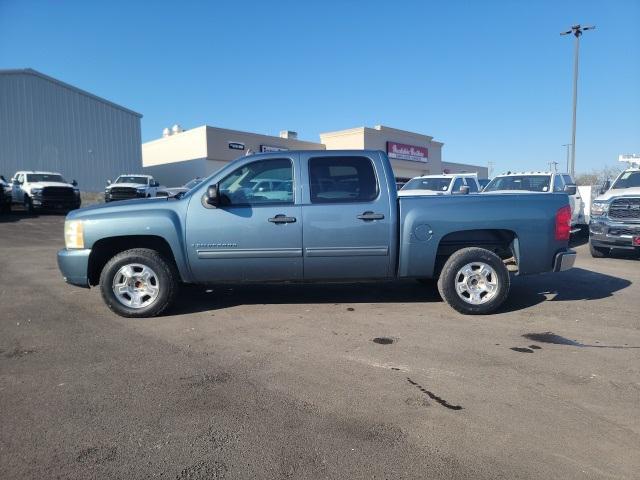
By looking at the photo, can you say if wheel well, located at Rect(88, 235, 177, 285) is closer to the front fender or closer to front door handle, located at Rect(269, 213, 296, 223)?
the front fender

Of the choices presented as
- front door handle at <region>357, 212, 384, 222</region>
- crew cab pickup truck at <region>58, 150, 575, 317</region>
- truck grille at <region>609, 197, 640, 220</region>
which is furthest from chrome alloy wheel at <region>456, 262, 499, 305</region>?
truck grille at <region>609, 197, 640, 220</region>

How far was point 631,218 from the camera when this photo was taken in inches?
372

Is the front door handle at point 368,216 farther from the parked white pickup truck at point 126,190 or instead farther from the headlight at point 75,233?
the parked white pickup truck at point 126,190

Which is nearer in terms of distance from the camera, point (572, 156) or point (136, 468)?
point (136, 468)

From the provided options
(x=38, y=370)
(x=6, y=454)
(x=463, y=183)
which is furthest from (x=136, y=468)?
(x=463, y=183)

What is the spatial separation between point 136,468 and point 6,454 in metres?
0.79

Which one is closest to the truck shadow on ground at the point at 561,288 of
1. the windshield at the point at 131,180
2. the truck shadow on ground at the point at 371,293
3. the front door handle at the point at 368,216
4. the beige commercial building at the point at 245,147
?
the truck shadow on ground at the point at 371,293

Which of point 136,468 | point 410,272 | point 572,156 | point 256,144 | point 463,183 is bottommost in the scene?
point 136,468

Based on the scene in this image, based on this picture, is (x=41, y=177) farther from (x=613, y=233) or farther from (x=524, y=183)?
(x=613, y=233)

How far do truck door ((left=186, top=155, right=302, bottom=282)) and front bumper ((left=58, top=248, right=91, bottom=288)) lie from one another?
1169 mm

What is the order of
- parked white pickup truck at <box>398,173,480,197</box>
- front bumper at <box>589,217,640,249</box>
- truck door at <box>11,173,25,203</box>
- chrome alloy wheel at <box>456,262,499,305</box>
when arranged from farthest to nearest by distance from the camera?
truck door at <box>11,173,25,203</box>, parked white pickup truck at <box>398,173,480,197</box>, front bumper at <box>589,217,640,249</box>, chrome alloy wheel at <box>456,262,499,305</box>

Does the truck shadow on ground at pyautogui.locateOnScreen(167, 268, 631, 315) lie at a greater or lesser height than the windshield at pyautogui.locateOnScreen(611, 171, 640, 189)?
lesser

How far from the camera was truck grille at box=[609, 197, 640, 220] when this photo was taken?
30.9ft

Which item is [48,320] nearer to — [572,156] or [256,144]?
[572,156]
